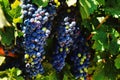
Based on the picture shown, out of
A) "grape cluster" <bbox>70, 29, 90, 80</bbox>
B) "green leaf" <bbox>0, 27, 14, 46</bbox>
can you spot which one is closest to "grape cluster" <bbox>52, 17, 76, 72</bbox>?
"grape cluster" <bbox>70, 29, 90, 80</bbox>

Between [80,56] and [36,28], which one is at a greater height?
[36,28]

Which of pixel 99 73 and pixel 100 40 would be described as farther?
pixel 99 73

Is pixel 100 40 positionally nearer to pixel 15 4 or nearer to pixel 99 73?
pixel 99 73

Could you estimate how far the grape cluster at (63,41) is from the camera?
134 centimetres

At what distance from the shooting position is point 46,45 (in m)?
1.42

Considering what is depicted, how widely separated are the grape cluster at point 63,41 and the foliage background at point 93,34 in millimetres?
53

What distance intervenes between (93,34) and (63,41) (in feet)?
0.52

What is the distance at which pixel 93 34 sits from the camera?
1.45 metres

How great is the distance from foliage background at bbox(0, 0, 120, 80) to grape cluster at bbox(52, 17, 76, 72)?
5 centimetres

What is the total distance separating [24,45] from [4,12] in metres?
0.14

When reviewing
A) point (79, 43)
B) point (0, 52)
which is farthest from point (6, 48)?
point (79, 43)

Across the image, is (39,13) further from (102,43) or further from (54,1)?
(102,43)

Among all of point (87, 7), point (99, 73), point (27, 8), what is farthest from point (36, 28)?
point (99, 73)

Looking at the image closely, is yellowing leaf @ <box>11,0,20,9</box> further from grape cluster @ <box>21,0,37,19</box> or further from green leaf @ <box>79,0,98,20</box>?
green leaf @ <box>79,0,98,20</box>
